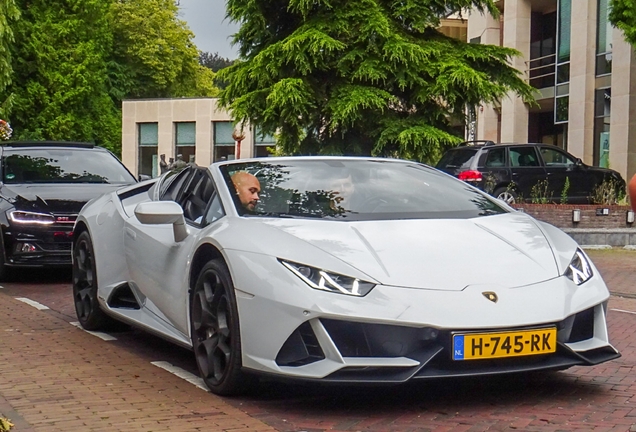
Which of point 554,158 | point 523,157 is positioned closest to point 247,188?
point 523,157

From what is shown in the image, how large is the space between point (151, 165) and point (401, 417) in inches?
2463

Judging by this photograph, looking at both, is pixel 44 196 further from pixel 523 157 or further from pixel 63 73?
pixel 63 73

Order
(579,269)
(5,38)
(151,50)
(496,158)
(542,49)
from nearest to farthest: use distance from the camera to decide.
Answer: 1. (579,269)
2. (496,158)
3. (5,38)
4. (542,49)
5. (151,50)

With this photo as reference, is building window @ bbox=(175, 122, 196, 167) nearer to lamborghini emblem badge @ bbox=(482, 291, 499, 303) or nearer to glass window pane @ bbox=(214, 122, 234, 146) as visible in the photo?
glass window pane @ bbox=(214, 122, 234, 146)

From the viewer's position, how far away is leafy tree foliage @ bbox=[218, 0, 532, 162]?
72.2ft

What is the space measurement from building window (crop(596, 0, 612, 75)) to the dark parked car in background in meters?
23.1

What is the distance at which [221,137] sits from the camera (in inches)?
2464

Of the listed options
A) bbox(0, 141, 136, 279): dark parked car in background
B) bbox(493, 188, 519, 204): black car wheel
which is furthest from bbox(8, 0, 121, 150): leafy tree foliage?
bbox(0, 141, 136, 279): dark parked car in background

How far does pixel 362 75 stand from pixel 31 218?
12.2 meters

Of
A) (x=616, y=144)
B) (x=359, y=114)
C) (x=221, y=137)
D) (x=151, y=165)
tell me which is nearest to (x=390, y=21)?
(x=359, y=114)

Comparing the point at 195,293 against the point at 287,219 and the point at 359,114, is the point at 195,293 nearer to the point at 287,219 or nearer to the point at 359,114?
the point at 287,219

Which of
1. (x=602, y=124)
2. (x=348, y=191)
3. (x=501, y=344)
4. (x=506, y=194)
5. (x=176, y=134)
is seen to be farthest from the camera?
(x=176, y=134)

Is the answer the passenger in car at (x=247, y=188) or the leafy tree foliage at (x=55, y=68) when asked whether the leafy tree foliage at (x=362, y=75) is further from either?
the leafy tree foliage at (x=55, y=68)

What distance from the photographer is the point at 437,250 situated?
16.5ft
